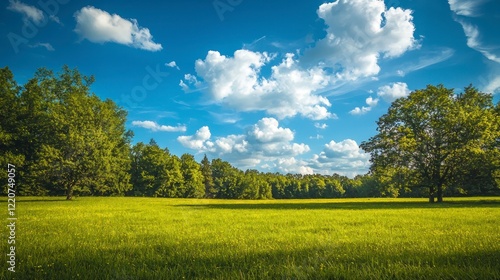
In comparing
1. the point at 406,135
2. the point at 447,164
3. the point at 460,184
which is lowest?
the point at 460,184

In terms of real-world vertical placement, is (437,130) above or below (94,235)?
above

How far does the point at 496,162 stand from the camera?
36.3 meters

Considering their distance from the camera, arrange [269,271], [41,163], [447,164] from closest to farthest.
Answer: [269,271] → [41,163] → [447,164]

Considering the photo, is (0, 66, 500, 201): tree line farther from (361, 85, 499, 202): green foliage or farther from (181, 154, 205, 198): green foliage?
(181, 154, 205, 198): green foliage

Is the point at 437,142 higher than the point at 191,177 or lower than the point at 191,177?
higher

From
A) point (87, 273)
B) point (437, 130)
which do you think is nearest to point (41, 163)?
point (87, 273)

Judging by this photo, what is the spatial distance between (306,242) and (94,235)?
25.8ft

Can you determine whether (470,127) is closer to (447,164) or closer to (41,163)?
(447,164)

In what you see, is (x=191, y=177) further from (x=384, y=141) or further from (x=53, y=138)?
(x=384, y=141)

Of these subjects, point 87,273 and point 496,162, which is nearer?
point 87,273

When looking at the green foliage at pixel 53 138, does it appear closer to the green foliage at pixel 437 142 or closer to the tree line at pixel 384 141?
the tree line at pixel 384 141

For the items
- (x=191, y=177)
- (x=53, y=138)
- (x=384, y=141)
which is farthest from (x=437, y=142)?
(x=191, y=177)

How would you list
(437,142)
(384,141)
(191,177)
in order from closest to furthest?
(437,142)
(384,141)
(191,177)

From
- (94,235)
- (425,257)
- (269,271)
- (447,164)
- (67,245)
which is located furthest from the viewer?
(447,164)
